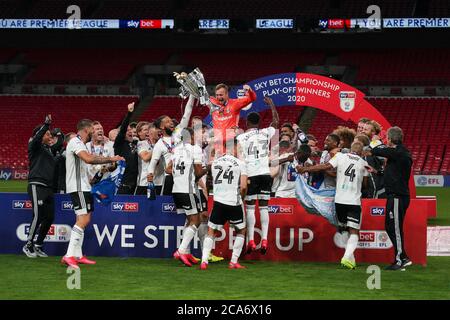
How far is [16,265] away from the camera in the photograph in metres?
11.4

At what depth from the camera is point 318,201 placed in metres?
11.9

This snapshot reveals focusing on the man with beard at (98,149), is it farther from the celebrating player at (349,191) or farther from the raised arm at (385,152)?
the raised arm at (385,152)

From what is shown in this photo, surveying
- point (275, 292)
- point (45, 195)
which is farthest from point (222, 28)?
point (275, 292)

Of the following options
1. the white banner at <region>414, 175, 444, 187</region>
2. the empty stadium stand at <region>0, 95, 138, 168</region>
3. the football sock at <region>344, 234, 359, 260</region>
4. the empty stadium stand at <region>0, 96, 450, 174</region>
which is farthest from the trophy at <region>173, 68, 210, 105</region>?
the empty stadium stand at <region>0, 95, 138, 168</region>

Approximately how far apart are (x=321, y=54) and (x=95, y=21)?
12147mm

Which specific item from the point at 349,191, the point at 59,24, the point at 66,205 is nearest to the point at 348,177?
the point at 349,191

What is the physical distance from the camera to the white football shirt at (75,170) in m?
11.3

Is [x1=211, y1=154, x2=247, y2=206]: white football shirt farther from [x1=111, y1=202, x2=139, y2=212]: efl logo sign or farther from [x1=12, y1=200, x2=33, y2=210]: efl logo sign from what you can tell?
[x1=12, y1=200, x2=33, y2=210]: efl logo sign

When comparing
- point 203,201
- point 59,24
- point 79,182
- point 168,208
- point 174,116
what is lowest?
point 168,208

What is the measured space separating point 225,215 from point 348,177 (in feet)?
6.05

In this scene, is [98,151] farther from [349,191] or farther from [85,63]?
[85,63]
